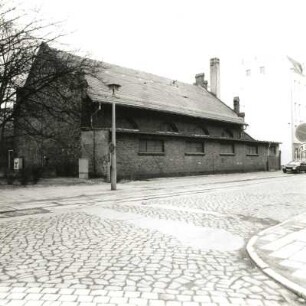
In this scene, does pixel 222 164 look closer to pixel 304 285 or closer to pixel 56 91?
pixel 56 91

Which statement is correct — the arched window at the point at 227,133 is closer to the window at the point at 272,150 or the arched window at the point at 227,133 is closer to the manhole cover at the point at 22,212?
the window at the point at 272,150

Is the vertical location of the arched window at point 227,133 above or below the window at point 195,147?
above

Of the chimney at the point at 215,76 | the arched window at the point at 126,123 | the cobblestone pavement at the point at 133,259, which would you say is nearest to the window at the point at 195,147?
the arched window at the point at 126,123

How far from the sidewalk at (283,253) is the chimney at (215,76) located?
117 feet

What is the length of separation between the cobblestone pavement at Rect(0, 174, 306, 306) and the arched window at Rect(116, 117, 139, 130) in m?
16.0

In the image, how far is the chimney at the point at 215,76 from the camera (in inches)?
1670

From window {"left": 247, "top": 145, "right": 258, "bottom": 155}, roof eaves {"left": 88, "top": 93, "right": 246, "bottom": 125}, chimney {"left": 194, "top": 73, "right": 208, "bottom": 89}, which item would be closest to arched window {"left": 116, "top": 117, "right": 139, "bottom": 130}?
roof eaves {"left": 88, "top": 93, "right": 246, "bottom": 125}

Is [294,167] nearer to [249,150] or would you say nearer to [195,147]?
[249,150]

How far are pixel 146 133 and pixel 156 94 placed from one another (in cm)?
773

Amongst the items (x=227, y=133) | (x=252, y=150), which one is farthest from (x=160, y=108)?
(x=252, y=150)

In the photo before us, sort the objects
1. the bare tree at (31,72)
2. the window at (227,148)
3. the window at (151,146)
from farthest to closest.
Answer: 1. the window at (227,148)
2. the window at (151,146)
3. the bare tree at (31,72)

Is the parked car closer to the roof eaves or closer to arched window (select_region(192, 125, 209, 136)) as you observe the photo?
the roof eaves

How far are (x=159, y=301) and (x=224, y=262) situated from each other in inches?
71.1

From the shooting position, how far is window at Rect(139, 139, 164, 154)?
24.5 m
